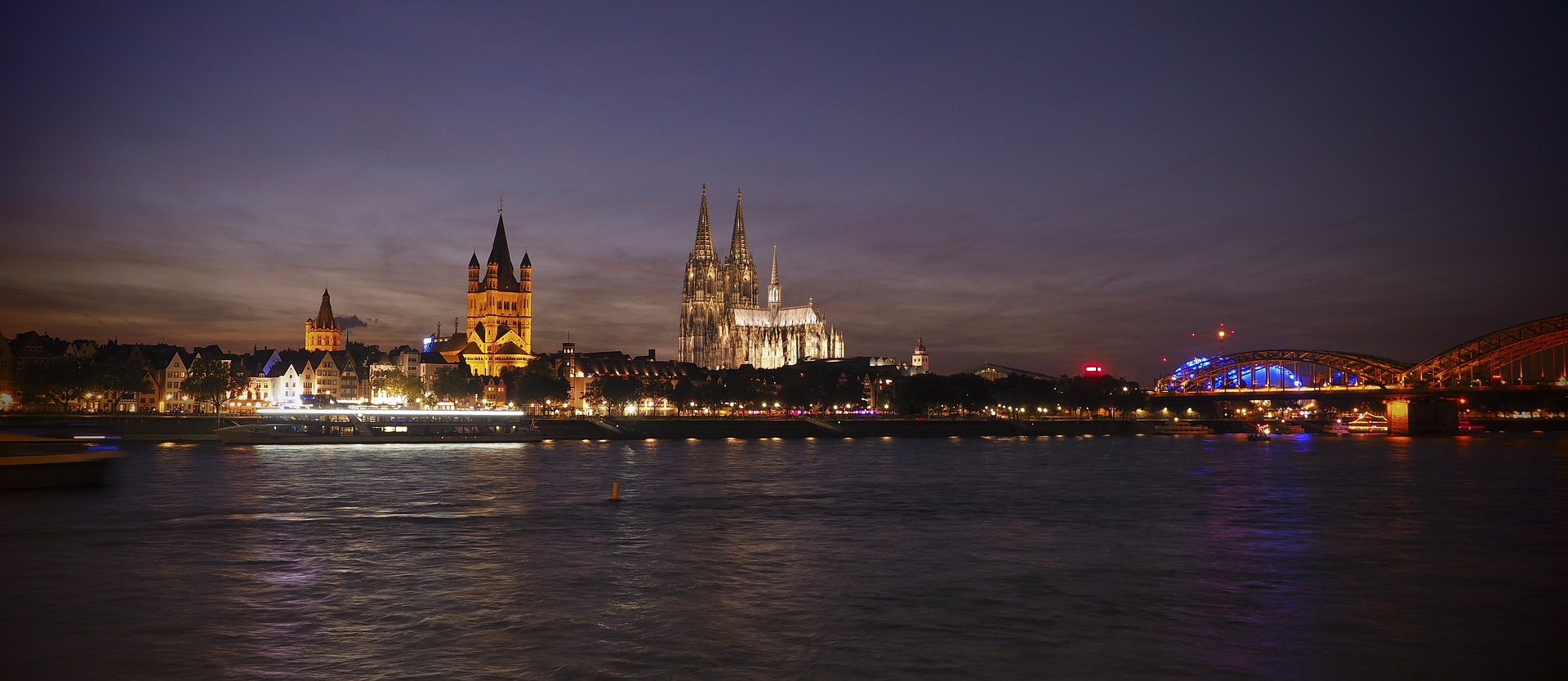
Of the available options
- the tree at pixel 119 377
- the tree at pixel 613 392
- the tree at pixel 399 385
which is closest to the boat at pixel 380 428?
the tree at pixel 119 377

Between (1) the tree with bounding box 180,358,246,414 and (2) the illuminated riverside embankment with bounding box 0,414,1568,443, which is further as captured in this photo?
(1) the tree with bounding box 180,358,246,414

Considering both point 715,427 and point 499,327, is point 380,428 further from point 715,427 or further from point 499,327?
point 499,327

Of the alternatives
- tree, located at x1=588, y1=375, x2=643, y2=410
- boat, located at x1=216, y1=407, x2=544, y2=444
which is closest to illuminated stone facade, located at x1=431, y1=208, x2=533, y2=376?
tree, located at x1=588, y1=375, x2=643, y2=410

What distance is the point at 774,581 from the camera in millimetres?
23469

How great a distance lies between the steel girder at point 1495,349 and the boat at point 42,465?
162 meters

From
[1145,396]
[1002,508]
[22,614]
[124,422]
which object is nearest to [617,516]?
[1002,508]

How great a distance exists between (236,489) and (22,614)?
96.1ft

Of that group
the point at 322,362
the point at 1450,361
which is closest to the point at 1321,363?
the point at 1450,361

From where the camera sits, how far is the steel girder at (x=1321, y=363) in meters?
167

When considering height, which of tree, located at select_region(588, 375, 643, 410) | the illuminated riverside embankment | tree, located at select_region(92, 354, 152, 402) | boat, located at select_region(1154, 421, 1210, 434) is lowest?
boat, located at select_region(1154, 421, 1210, 434)

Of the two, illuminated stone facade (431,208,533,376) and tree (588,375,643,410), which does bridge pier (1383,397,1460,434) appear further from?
illuminated stone facade (431,208,533,376)

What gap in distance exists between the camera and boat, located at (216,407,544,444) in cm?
9494

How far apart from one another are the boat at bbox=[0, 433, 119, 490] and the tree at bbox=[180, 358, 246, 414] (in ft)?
282

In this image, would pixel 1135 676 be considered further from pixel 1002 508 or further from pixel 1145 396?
pixel 1145 396
